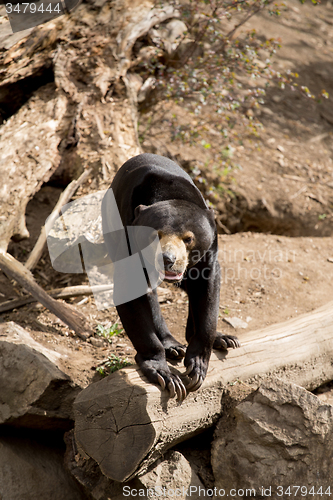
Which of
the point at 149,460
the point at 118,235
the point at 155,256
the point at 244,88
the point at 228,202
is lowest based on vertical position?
the point at 228,202

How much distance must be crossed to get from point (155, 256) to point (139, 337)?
570 mm

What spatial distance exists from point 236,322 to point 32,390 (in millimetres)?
1857

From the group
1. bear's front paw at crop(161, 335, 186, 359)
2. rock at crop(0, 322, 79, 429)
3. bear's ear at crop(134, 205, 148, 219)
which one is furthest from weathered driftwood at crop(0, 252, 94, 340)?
bear's ear at crop(134, 205, 148, 219)

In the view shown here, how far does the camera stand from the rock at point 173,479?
2221mm

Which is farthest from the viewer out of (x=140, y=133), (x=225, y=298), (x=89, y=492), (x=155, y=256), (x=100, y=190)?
(x=140, y=133)

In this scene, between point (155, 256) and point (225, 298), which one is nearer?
point (155, 256)

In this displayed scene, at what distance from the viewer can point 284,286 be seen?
4352 mm

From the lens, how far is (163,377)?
7.65 ft

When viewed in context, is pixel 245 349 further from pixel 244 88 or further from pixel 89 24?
pixel 244 88

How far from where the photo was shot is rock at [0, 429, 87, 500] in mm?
2539

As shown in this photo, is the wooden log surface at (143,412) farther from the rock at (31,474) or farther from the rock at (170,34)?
the rock at (170,34)

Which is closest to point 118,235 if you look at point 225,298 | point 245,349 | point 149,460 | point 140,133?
point 245,349

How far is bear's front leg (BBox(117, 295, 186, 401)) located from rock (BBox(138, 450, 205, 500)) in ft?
1.14

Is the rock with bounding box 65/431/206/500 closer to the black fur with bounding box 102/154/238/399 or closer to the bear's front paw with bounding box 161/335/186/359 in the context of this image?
the black fur with bounding box 102/154/238/399
